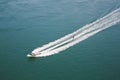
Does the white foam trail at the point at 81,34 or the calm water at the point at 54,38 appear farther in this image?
the white foam trail at the point at 81,34

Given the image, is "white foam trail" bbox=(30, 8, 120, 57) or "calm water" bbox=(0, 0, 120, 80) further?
"white foam trail" bbox=(30, 8, 120, 57)

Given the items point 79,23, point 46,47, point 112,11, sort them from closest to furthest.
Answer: point 46,47 < point 79,23 < point 112,11

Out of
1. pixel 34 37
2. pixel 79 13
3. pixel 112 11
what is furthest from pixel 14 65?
pixel 112 11

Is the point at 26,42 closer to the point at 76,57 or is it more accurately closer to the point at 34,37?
the point at 34,37
